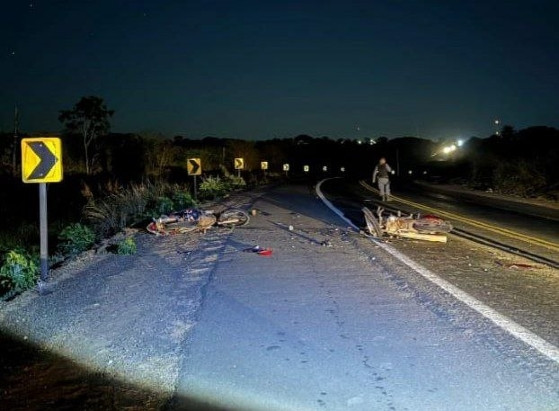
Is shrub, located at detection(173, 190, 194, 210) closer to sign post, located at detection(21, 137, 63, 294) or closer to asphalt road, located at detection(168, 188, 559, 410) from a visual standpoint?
sign post, located at detection(21, 137, 63, 294)

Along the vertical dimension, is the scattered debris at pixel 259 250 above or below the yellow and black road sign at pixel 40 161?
below

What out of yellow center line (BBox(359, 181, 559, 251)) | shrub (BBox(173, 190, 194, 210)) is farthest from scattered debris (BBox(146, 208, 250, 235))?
yellow center line (BBox(359, 181, 559, 251))

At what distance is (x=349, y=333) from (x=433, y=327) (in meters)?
0.91

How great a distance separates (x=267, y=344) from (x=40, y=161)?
485 centimetres

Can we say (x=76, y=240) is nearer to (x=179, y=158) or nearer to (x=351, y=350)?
(x=351, y=350)

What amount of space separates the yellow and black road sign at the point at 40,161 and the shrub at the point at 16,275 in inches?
46.4

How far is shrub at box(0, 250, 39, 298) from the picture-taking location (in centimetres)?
809

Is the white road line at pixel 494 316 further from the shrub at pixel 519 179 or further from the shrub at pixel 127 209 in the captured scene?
the shrub at pixel 519 179

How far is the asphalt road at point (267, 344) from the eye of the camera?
4.40 meters

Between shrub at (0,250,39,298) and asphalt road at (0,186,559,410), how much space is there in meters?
0.43

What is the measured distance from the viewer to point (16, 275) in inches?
320

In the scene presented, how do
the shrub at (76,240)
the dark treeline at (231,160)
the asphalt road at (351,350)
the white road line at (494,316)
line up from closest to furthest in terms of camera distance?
the asphalt road at (351,350), the white road line at (494,316), the shrub at (76,240), the dark treeline at (231,160)

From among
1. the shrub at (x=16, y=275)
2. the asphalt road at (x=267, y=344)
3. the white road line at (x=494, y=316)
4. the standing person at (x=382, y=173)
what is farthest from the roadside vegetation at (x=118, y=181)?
the standing person at (x=382, y=173)

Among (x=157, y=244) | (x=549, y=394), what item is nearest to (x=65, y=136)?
(x=157, y=244)
